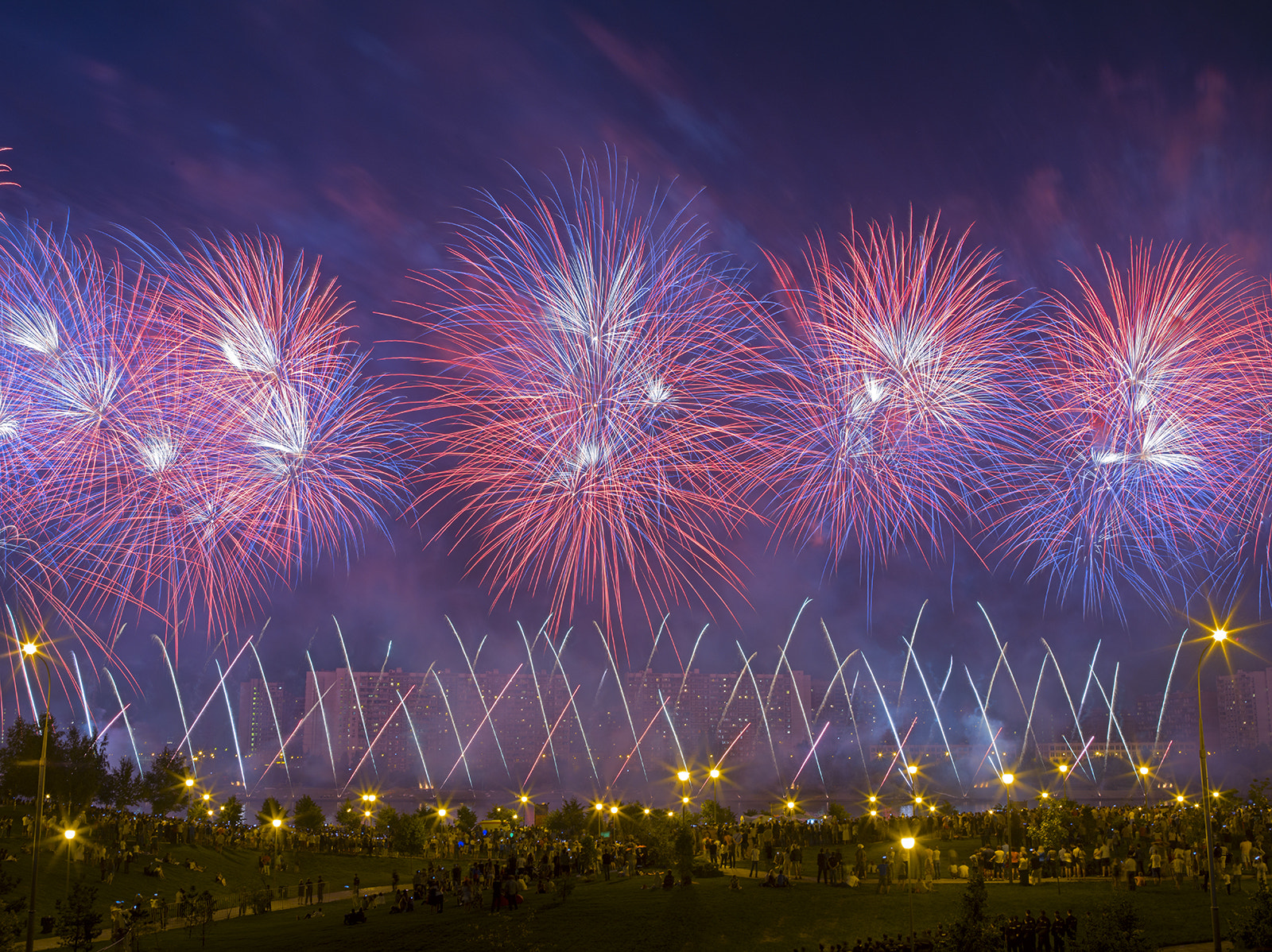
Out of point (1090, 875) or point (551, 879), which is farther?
point (551, 879)

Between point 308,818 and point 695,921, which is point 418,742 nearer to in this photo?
point 308,818

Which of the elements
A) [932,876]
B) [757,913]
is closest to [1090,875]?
[932,876]

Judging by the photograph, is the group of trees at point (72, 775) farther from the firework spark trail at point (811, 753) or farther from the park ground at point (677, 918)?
the firework spark trail at point (811, 753)

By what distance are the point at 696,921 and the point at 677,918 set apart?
24.9 inches

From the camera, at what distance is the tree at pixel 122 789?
193 ft

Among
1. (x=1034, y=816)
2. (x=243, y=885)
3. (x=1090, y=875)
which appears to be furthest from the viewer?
(x=243, y=885)

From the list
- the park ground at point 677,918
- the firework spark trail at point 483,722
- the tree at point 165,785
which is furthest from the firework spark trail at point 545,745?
the park ground at point 677,918

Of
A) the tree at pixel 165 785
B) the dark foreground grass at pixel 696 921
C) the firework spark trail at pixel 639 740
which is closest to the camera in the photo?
the dark foreground grass at pixel 696 921

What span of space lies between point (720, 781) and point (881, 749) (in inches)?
1574

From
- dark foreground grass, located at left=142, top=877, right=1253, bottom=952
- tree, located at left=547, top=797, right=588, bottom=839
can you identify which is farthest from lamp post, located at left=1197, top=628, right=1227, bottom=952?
tree, located at left=547, top=797, right=588, bottom=839

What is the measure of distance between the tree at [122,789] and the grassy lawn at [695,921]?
34741mm

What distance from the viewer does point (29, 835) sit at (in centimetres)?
3853

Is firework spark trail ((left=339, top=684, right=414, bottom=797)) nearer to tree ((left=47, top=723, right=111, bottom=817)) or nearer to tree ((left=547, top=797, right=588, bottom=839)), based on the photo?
tree ((left=47, top=723, right=111, bottom=817))

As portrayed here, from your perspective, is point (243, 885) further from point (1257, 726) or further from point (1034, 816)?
point (1257, 726)
